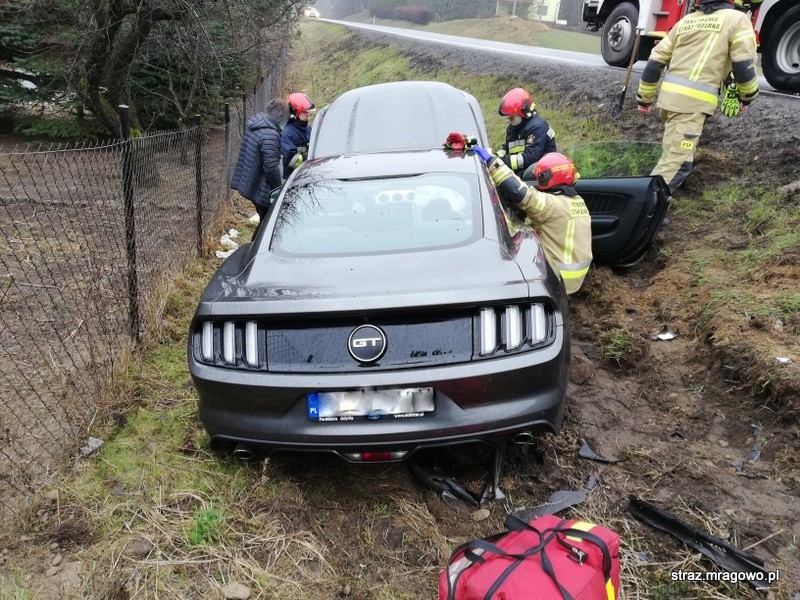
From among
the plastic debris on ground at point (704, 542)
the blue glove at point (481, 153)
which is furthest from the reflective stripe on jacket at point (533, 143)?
the plastic debris on ground at point (704, 542)

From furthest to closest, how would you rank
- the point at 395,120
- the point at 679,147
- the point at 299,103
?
the point at 299,103 → the point at 679,147 → the point at 395,120

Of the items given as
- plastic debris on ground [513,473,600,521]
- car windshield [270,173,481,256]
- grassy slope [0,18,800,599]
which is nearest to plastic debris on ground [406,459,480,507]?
grassy slope [0,18,800,599]

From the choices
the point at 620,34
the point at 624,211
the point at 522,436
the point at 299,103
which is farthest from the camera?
the point at 620,34

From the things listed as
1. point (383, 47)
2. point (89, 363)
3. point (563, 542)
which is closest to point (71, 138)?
point (89, 363)

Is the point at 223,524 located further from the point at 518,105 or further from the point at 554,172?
the point at 518,105

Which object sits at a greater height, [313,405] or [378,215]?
[378,215]

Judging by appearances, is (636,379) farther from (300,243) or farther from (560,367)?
(300,243)

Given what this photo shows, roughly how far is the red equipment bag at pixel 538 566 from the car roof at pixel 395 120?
3.44m

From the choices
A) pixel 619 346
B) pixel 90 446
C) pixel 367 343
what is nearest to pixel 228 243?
pixel 90 446

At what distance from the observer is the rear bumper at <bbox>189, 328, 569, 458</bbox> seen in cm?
239

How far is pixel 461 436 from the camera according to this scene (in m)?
2.43

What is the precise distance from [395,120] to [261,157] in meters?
1.48

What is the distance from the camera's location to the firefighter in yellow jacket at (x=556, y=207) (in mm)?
3994

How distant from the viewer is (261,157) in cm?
592
